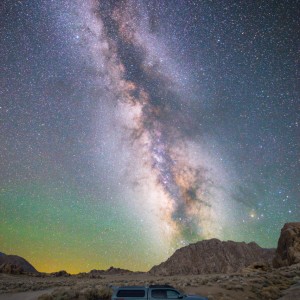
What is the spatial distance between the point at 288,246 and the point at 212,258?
66175mm

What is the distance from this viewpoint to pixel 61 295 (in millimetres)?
20797

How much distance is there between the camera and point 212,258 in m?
114

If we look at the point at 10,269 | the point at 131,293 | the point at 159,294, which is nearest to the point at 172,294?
the point at 159,294

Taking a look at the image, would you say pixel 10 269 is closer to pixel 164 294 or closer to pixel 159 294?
pixel 159 294

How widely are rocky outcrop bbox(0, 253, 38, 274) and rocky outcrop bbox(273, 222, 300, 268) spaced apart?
2566 inches

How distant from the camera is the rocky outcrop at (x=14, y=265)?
79375 millimetres

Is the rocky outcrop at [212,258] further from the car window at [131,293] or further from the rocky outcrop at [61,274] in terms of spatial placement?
the car window at [131,293]

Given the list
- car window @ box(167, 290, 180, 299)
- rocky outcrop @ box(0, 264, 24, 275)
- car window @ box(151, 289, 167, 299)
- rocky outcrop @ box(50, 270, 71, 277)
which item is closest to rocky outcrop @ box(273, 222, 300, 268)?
car window @ box(167, 290, 180, 299)

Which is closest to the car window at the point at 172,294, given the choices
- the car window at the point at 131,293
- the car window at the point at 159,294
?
the car window at the point at 159,294

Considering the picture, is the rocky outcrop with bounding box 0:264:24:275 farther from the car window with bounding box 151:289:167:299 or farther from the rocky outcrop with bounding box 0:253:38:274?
the car window with bounding box 151:289:167:299

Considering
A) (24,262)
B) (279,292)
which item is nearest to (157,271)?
(24,262)

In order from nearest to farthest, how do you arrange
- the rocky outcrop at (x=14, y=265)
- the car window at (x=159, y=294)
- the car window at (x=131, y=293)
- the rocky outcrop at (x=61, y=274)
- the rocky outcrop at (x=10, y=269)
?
the car window at (x=131, y=293), the car window at (x=159, y=294), the rocky outcrop at (x=10, y=269), the rocky outcrop at (x=14, y=265), the rocky outcrop at (x=61, y=274)

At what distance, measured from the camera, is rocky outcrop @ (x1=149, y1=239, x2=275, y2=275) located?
356 ft

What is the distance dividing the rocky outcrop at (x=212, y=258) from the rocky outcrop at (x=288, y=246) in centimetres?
5525
